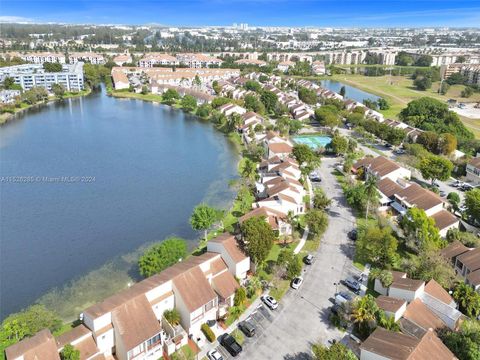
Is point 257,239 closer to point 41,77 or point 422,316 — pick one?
point 422,316

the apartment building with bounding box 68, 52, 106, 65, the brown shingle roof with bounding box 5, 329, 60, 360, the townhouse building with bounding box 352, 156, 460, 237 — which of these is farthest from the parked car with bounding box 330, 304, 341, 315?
the apartment building with bounding box 68, 52, 106, 65

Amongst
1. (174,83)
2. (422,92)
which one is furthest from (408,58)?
(174,83)

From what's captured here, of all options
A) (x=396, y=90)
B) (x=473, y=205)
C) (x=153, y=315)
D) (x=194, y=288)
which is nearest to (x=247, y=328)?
(x=194, y=288)

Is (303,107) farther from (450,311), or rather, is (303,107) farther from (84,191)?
(450,311)

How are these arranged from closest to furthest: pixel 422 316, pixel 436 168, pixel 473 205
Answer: pixel 422 316
pixel 473 205
pixel 436 168

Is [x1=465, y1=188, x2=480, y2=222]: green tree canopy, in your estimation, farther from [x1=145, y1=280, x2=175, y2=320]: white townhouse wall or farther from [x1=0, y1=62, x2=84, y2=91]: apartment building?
[x1=0, y1=62, x2=84, y2=91]: apartment building

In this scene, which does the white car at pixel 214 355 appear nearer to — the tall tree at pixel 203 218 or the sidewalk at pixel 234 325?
the sidewalk at pixel 234 325
